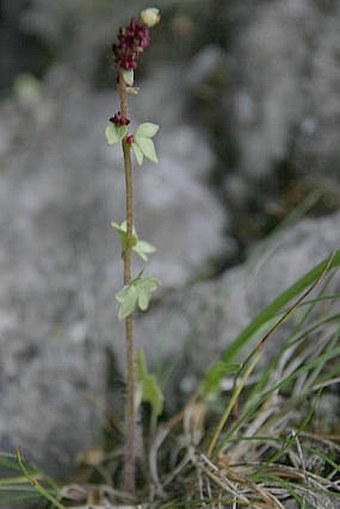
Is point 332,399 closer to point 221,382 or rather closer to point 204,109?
point 221,382

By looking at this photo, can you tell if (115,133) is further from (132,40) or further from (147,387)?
(147,387)

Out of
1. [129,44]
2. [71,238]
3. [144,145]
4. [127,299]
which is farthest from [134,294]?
[71,238]

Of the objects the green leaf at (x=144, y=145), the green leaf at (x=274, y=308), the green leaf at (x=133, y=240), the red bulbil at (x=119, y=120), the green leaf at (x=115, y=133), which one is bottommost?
the green leaf at (x=274, y=308)

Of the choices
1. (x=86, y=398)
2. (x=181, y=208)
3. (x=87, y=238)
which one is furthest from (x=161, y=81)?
(x=86, y=398)

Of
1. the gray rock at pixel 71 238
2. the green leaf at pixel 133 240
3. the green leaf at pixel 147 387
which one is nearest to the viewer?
the green leaf at pixel 133 240

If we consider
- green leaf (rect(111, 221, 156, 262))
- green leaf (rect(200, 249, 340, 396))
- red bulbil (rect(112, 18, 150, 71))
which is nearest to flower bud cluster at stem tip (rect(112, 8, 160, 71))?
red bulbil (rect(112, 18, 150, 71))

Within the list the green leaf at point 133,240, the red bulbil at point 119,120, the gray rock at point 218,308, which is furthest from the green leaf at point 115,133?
the gray rock at point 218,308

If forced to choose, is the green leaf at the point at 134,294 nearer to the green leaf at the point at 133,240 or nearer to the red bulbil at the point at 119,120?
the green leaf at the point at 133,240

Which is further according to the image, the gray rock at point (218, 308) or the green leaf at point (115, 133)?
the gray rock at point (218, 308)
